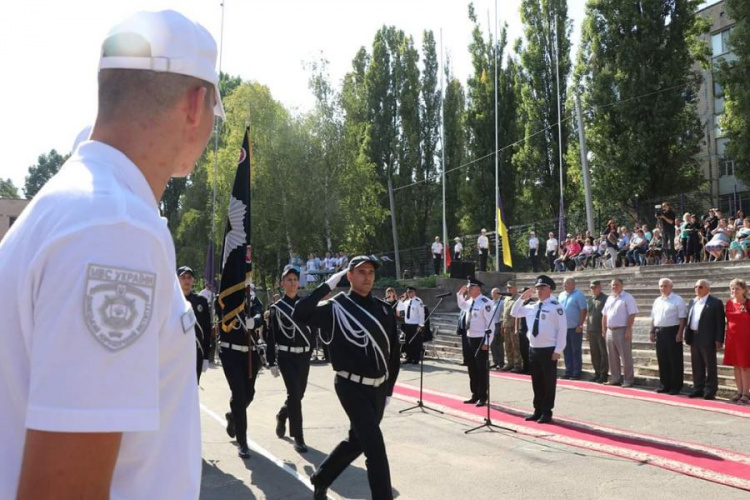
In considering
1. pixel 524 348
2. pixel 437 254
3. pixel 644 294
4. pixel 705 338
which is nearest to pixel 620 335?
pixel 705 338

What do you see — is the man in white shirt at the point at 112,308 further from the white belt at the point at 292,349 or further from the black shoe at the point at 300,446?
the white belt at the point at 292,349

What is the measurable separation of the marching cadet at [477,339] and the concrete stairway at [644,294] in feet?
11.6

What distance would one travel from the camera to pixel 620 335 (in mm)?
12891

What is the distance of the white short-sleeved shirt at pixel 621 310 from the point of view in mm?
12930

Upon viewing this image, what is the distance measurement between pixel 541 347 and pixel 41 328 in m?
9.63

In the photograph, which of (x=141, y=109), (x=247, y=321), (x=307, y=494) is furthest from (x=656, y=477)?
(x=141, y=109)

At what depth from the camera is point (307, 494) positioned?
240 inches

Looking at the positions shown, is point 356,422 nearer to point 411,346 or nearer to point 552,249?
point 411,346

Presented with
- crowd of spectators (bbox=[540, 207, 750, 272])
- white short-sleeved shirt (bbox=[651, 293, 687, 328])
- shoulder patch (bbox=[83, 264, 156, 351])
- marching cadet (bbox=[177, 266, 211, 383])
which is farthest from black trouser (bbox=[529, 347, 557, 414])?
crowd of spectators (bbox=[540, 207, 750, 272])

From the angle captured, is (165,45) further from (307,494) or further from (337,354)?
(307,494)

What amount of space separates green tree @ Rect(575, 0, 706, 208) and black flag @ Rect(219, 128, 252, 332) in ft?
78.8

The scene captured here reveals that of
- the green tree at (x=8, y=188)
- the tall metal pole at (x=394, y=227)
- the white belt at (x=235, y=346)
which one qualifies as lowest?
the white belt at (x=235, y=346)

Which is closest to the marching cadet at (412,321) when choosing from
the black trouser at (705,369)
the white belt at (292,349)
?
the black trouser at (705,369)

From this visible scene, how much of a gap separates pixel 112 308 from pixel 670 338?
12386 mm
